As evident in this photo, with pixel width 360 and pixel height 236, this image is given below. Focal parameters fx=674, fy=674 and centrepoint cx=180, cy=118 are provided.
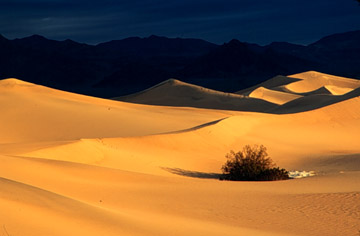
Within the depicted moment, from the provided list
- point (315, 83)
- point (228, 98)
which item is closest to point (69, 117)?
point (228, 98)

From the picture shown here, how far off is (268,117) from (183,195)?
22248mm

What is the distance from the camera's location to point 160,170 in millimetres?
20062

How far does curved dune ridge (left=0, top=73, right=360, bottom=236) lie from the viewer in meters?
9.82

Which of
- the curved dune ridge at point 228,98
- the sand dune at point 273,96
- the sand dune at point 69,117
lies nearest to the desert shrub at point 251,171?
the sand dune at point 69,117

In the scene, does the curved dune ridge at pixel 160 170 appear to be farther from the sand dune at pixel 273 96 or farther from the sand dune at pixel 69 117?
the sand dune at pixel 273 96

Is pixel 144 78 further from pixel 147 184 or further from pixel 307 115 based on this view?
pixel 147 184

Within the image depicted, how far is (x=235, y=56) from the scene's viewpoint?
6245 inches

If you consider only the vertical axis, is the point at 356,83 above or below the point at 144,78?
below

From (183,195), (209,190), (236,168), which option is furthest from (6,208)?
(236,168)

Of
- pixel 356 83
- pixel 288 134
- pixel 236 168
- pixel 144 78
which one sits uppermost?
pixel 144 78

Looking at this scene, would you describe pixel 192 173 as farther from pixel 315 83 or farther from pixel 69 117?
pixel 315 83

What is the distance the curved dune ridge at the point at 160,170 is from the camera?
32.2 feet

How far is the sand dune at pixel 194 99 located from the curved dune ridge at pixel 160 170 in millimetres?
17295

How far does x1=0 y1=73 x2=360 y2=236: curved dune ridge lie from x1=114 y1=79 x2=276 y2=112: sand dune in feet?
56.7
